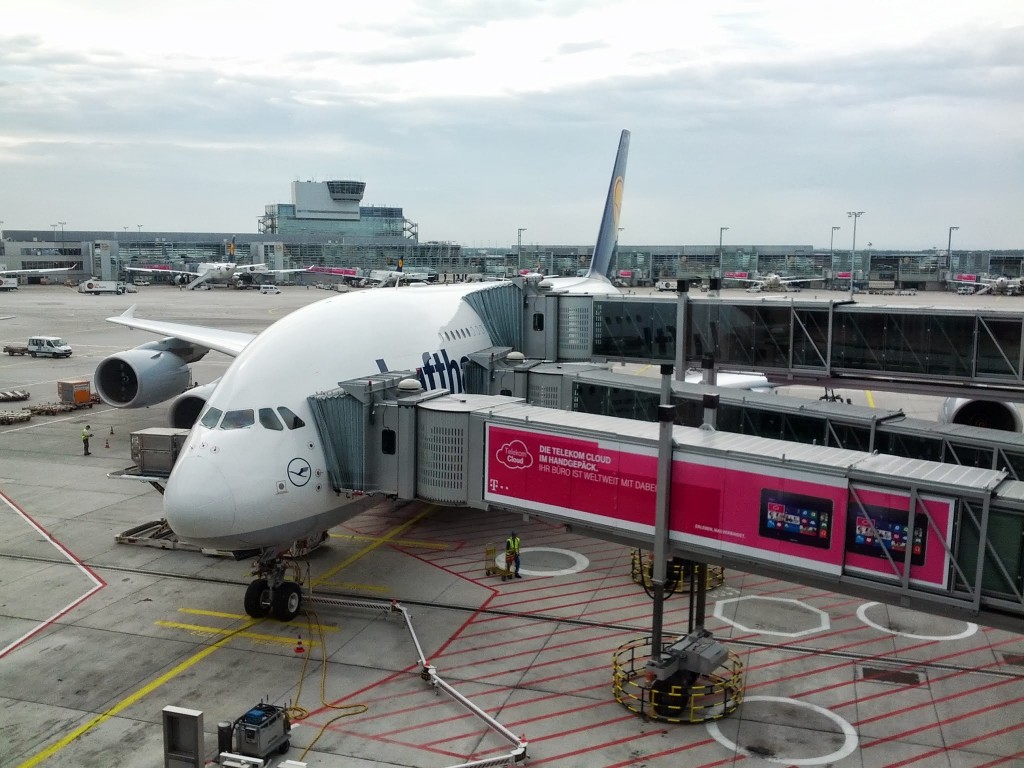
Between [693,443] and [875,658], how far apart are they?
7283 millimetres

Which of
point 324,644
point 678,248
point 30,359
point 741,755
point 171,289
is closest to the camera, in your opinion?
point 741,755

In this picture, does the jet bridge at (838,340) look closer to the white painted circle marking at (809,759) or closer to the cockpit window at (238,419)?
the white painted circle marking at (809,759)

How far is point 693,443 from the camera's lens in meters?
16.6

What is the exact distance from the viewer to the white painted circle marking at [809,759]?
15.3 meters

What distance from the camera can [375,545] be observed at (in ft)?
88.9

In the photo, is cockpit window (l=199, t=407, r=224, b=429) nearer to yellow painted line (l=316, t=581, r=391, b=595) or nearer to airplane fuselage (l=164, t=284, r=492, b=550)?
airplane fuselage (l=164, t=284, r=492, b=550)

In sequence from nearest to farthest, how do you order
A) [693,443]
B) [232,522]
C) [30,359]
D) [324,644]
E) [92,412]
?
[693,443] < [232,522] < [324,644] < [92,412] < [30,359]

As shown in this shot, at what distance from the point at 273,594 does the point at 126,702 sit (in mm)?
4294

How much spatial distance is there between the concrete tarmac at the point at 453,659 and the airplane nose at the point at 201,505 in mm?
2953

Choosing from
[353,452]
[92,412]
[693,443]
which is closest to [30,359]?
[92,412]

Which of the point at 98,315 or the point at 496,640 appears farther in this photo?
the point at 98,315

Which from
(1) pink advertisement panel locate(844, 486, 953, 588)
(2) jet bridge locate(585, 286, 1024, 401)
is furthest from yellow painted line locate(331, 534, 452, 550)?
(1) pink advertisement panel locate(844, 486, 953, 588)

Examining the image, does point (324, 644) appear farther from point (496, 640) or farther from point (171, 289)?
point (171, 289)

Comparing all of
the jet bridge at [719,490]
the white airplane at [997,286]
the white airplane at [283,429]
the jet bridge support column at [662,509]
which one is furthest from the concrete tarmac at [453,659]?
the white airplane at [997,286]
